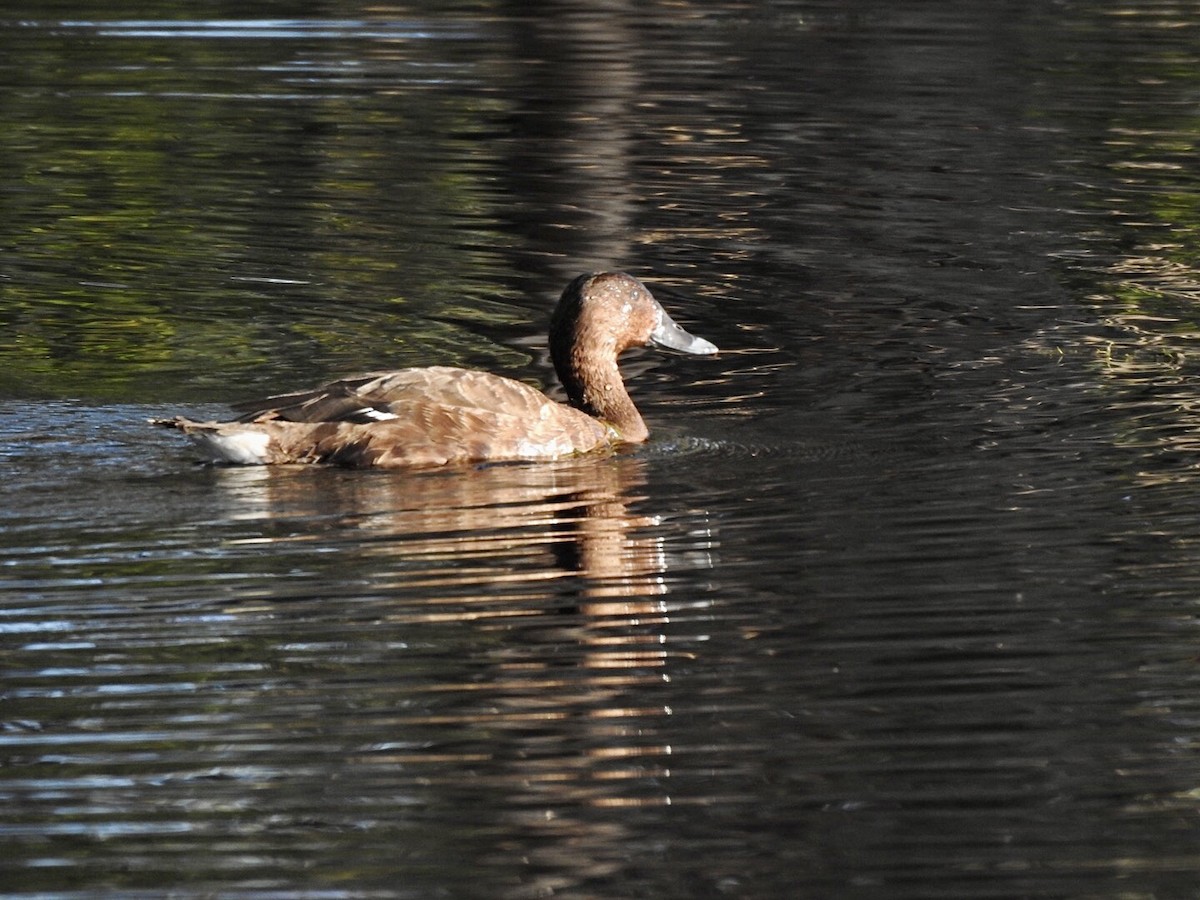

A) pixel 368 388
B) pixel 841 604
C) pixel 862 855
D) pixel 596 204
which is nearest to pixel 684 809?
pixel 862 855

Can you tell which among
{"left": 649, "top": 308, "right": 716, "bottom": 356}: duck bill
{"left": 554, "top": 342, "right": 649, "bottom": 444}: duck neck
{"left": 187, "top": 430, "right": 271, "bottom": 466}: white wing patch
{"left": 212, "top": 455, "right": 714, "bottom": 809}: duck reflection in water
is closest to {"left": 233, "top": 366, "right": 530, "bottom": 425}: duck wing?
{"left": 187, "top": 430, "right": 271, "bottom": 466}: white wing patch

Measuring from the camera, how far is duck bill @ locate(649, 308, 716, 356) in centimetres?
1118

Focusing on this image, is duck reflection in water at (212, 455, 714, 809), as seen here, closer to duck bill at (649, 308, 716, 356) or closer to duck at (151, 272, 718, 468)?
duck at (151, 272, 718, 468)

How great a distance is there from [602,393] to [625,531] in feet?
6.64

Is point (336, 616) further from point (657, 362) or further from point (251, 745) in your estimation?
point (657, 362)

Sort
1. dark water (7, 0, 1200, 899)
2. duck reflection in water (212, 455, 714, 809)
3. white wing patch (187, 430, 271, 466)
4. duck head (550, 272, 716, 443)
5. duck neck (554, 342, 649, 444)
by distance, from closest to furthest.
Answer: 1. dark water (7, 0, 1200, 899)
2. duck reflection in water (212, 455, 714, 809)
3. white wing patch (187, 430, 271, 466)
4. duck neck (554, 342, 649, 444)
5. duck head (550, 272, 716, 443)

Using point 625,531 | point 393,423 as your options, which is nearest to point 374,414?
point 393,423

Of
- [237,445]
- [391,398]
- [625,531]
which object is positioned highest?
[391,398]

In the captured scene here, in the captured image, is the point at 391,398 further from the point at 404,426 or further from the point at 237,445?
the point at 237,445

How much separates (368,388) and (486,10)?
18.6 metres

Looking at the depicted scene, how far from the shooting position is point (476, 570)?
26.8 ft

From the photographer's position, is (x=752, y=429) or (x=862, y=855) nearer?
(x=862, y=855)

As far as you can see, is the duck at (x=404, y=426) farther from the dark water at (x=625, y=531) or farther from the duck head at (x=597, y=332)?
the duck head at (x=597, y=332)

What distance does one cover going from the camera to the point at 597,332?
35.8ft
